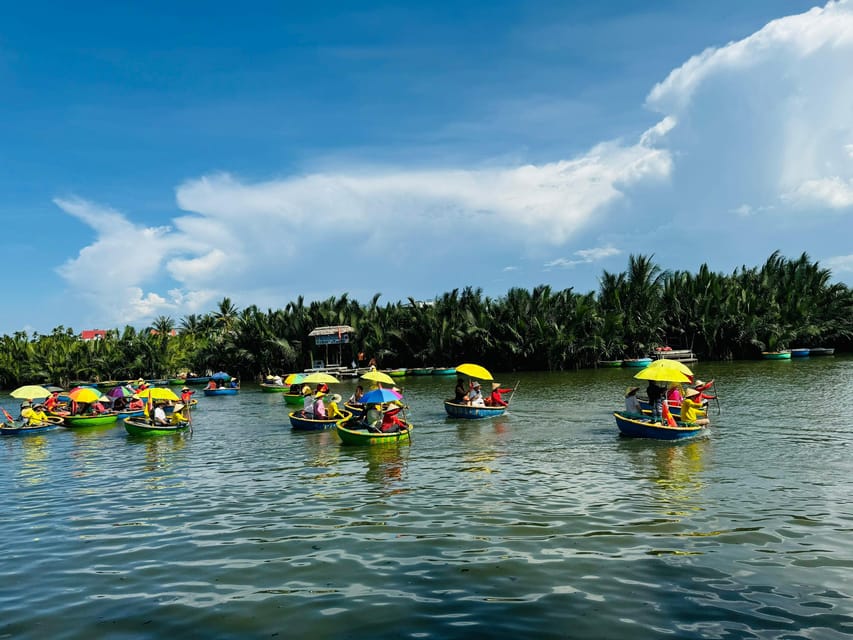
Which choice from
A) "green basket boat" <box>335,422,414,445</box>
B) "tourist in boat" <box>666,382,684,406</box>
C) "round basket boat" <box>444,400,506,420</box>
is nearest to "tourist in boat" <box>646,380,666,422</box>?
"tourist in boat" <box>666,382,684,406</box>

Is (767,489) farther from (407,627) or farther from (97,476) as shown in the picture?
(97,476)

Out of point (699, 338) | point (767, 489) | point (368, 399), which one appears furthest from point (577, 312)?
point (767, 489)

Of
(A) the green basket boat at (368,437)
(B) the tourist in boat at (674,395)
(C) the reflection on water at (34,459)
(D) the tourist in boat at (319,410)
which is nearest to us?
(C) the reflection on water at (34,459)

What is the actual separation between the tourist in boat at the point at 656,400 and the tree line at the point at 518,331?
38.4 meters

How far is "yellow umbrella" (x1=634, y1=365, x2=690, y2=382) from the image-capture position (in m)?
20.6

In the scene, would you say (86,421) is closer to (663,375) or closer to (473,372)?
(473,372)

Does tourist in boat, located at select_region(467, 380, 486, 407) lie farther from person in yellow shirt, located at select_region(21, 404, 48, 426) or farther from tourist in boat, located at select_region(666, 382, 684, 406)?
person in yellow shirt, located at select_region(21, 404, 48, 426)

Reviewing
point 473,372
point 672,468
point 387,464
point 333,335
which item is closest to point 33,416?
point 473,372

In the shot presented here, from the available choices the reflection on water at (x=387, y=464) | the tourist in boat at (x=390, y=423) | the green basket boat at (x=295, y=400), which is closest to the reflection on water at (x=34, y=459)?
the reflection on water at (x=387, y=464)

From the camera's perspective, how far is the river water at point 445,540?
8.23 meters

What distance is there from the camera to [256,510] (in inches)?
545

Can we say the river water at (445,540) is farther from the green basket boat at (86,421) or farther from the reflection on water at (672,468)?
the green basket boat at (86,421)

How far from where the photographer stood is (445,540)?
11172 mm

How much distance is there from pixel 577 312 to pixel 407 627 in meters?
55.6
